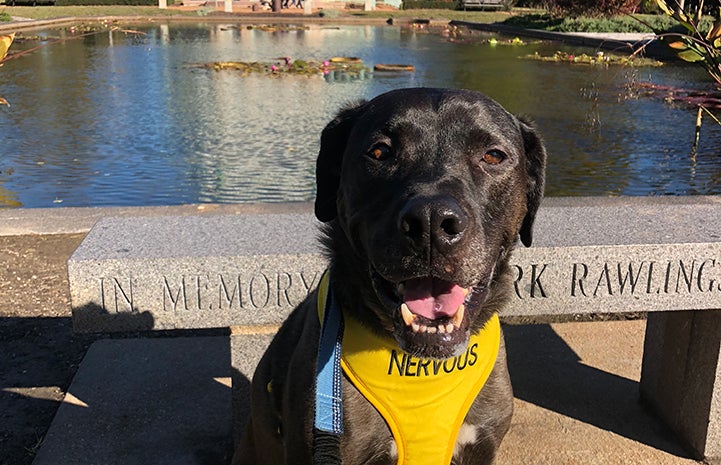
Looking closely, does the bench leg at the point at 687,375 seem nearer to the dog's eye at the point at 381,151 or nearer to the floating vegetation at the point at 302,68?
the dog's eye at the point at 381,151

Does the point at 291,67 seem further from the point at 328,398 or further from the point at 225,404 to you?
the point at 328,398

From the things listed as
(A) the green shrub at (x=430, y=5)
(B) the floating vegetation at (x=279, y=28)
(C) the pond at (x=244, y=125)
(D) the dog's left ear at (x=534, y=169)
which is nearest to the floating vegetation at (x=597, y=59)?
(C) the pond at (x=244, y=125)

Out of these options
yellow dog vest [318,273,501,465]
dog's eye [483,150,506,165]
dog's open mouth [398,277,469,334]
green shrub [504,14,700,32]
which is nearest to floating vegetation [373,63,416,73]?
green shrub [504,14,700,32]

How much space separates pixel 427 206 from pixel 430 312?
433 mm

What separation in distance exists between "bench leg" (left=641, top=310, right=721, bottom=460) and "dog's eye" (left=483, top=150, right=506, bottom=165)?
5.50 feet

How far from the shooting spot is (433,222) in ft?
7.61

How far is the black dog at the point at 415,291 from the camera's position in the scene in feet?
8.18

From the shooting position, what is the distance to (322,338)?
8.94ft

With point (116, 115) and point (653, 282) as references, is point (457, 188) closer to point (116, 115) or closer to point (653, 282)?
point (653, 282)

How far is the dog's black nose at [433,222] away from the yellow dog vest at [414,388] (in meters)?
0.57

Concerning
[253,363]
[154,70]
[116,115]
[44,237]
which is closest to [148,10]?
[154,70]

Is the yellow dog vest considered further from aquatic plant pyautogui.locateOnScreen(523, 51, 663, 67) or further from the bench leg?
aquatic plant pyautogui.locateOnScreen(523, 51, 663, 67)

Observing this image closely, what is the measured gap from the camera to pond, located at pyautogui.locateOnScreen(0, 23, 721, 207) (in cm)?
933

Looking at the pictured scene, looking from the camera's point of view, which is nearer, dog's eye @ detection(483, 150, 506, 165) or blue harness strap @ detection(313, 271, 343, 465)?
blue harness strap @ detection(313, 271, 343, 465)
